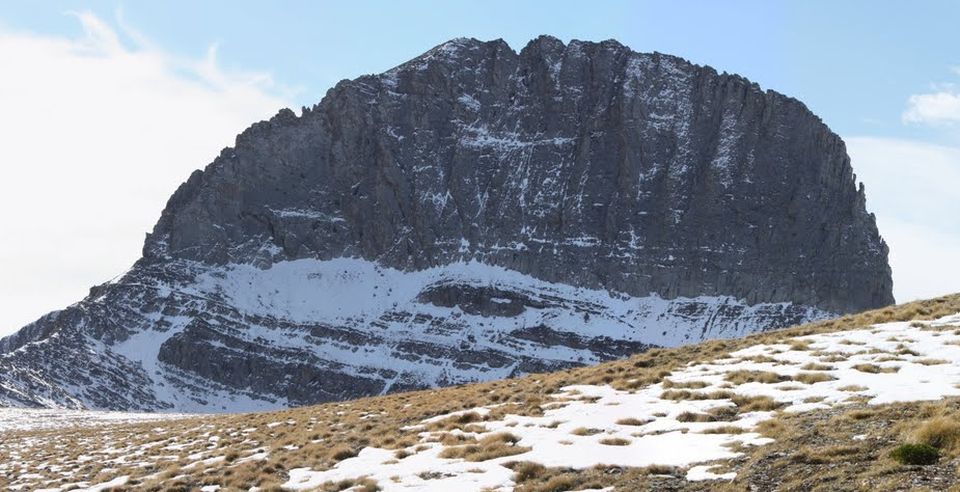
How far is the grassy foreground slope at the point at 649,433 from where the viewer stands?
48.0 feet

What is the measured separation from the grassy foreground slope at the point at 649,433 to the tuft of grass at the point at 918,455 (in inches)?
0.8

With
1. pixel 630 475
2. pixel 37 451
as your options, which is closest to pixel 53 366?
pixel 37 451

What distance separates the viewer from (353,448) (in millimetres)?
22719

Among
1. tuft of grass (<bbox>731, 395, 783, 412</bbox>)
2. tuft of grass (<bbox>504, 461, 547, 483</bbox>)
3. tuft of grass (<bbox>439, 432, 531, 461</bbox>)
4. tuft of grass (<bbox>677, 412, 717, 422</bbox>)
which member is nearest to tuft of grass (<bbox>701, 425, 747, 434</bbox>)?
tuft of grass (<bbox>677, 412, 717, 422</bbox>)

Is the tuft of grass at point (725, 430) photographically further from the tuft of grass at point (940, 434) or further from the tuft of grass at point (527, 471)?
the tuft of grass at point (940, 434)

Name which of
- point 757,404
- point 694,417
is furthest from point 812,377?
point 694,417

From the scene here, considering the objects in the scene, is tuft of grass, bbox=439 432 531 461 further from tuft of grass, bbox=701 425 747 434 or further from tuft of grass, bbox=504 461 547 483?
tuft of grass, bbox=701 425 747 434

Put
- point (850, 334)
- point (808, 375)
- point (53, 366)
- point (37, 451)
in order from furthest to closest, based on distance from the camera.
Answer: point (53, 366) < point (37, 451) < point (850, 334) < point (808, 375)

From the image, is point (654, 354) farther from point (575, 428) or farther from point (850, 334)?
point (575, 428)

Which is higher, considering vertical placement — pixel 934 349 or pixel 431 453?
pixel 934 349

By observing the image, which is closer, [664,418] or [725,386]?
[664,418]

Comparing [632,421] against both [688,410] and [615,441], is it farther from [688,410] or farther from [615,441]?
[615,441]

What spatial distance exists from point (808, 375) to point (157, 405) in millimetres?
182744

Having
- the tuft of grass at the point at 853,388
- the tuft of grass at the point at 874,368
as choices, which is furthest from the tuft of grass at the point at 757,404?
the tuft of grass at the point at 874,368
